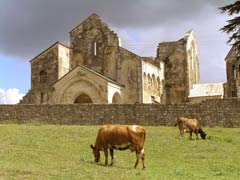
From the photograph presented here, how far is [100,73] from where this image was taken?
50.8m

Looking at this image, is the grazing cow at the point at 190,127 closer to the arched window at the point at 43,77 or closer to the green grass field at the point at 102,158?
the green grass field at the point at 102,158

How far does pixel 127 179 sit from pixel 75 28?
43241mm

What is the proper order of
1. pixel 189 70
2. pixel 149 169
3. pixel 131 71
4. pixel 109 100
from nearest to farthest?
1. pixel 149 169
2. pixel 109 100
3. pixel 131 71
4. pixel 189 70

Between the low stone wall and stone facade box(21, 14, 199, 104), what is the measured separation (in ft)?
30.6

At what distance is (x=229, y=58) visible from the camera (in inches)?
2128

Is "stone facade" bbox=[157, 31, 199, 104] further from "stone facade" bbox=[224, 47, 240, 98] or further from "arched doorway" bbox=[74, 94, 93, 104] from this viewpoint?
"arched doorway" bbox=[74, 94, 93, 104]

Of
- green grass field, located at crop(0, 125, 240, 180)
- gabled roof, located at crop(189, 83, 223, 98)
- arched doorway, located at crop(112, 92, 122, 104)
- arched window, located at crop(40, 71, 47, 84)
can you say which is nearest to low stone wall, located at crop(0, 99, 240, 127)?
green grass field, located at crop(0, 125, 240, 180)

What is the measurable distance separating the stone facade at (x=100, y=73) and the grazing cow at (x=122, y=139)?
27.7m

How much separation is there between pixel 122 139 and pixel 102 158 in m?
2.39

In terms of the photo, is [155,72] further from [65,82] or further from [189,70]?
[65,82]

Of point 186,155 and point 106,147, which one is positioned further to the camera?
point 186,155

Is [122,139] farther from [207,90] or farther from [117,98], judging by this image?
[207,90]

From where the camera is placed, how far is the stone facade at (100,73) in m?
44.7

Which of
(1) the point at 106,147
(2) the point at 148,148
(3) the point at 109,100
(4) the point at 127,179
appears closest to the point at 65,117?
(3) the point at 109,100
